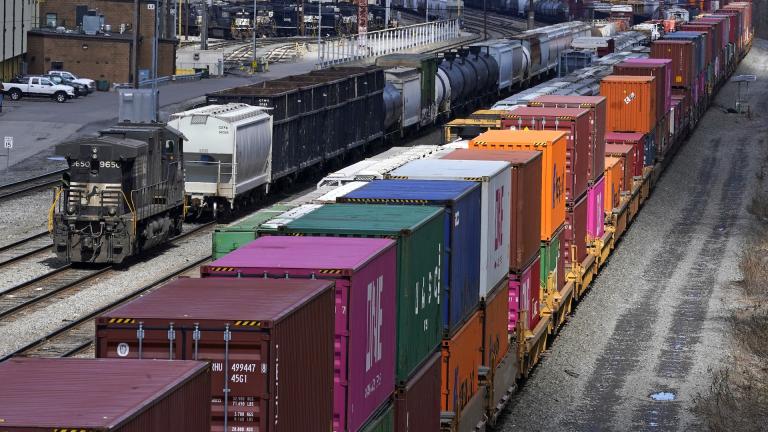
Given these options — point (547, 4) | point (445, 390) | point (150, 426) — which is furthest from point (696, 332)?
point (547, 4)

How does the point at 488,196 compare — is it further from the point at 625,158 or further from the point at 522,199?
the point at 625,158

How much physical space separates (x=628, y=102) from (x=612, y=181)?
6959 mm

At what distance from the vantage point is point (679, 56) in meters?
60.1

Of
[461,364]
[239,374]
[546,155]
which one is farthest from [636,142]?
[239,374]

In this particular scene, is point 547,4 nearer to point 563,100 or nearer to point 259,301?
point 563,100

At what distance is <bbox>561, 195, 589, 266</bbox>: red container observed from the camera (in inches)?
1173

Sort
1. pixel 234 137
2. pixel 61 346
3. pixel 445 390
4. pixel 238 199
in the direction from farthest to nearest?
pixel 238 199 < pixel 234 137 < pixel 61 346 < pixel 445 390

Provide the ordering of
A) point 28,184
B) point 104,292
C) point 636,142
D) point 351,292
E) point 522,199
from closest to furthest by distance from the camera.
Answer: point 351,292
point 522,199
point 104,292
point 636,142
point 28,184

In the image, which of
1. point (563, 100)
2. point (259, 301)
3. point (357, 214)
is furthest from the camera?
point (563, 100)

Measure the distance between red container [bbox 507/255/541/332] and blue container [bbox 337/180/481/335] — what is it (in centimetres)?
340

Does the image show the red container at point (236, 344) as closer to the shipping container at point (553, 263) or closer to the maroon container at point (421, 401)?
the maroon container at point (421, 401)

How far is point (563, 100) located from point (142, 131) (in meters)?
11.0

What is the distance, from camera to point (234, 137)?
38.8 meters

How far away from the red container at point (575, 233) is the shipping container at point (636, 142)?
11.5 metres
